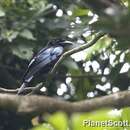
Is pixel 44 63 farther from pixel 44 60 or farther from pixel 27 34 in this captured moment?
pixel 27 34

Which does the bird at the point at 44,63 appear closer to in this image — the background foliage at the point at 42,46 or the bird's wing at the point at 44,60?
the bird's wing at the point at 44,60

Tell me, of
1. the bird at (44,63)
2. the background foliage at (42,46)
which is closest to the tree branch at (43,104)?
the bird at (44,63)

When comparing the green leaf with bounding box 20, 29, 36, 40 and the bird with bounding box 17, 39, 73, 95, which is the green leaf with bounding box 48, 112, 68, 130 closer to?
the bird with bounding box 17, 39, 73, 95

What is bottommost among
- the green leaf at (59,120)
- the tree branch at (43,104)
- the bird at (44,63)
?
the green leaf at (59,120)

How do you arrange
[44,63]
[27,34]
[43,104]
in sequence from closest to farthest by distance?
[43,104] < [44,63] < [27,34]

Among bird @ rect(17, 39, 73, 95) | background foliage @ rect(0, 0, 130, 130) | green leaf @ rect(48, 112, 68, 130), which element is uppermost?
background foliage @ rect(0, 0, 130, 130)

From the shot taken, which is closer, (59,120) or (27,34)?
(59,120)

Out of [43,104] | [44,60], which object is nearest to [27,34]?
[44,60]

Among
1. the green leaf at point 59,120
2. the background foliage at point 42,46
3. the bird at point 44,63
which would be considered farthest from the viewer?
the background foliage at point 42,46

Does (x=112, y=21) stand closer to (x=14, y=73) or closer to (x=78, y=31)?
(x=78, y=31)

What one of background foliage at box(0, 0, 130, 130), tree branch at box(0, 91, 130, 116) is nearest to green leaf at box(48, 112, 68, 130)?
tree branch at box(0, 91, 130, 116)

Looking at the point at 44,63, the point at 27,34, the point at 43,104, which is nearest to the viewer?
the point at 43,104

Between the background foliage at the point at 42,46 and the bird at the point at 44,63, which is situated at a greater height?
the background foliage at the point at 42,46

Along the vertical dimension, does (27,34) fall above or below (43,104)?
above
